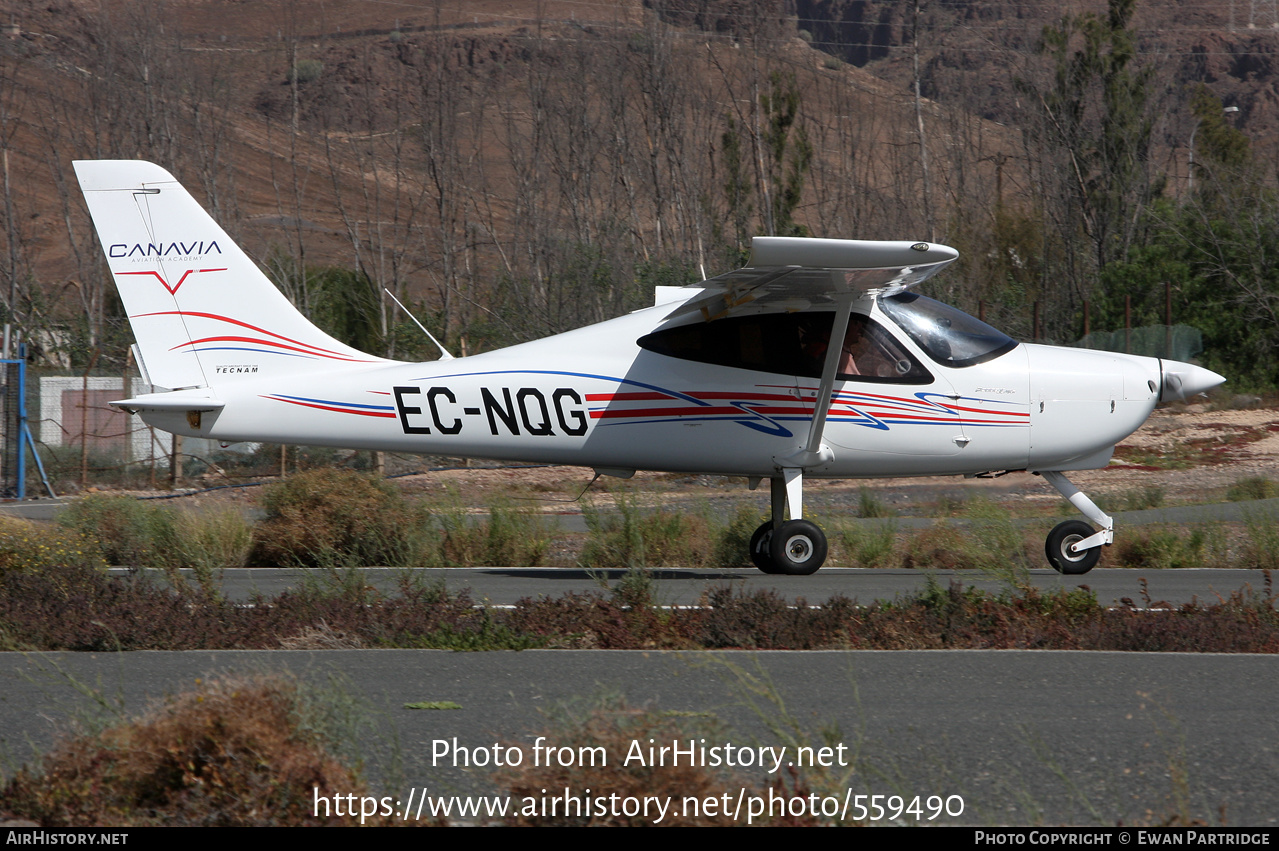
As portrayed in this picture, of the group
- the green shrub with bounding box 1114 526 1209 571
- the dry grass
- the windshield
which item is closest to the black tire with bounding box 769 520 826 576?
the windshield

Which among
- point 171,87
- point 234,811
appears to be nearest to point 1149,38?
point 171,87

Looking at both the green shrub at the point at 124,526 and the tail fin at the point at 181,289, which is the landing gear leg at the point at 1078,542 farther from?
the green shrub at the point at 124,526

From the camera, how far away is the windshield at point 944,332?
11.0 m

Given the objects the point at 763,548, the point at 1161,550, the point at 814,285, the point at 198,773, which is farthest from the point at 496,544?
the point at 198,773

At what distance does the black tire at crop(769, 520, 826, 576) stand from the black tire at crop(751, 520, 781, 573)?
157 mm

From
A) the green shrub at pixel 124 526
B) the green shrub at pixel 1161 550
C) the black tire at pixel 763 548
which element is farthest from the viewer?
the green shrub at pixel 1161 550

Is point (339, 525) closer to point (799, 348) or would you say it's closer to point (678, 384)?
point (678, 384)

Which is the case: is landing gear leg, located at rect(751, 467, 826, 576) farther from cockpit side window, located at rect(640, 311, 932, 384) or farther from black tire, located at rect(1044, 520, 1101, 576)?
black tire, located at rect(1044, 520, 1101, 576)

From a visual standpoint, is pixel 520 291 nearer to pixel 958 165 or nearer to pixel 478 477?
pixel 478 477

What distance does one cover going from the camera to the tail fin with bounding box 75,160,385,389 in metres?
10.5

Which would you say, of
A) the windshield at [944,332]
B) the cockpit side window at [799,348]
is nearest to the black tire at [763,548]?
→ the cockpit side window at [799,348]

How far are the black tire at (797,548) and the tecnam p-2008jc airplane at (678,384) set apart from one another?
17 mm

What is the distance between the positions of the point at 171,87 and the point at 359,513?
2787cm

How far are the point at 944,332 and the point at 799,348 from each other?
49.8 inches
